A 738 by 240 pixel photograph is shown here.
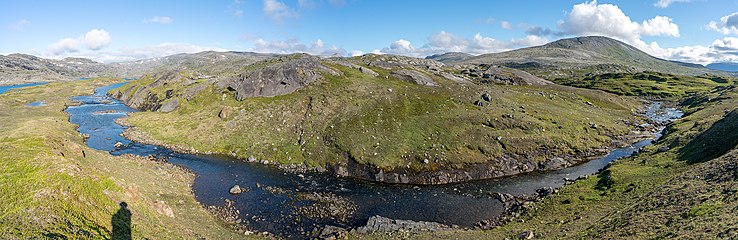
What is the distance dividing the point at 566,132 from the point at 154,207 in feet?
232

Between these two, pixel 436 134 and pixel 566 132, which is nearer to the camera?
pixel 436 134

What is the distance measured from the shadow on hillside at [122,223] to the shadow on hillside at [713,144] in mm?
57771

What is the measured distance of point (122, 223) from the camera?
27094mm

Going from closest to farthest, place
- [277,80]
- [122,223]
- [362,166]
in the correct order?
[122,223] → [362,166] → [277,80]

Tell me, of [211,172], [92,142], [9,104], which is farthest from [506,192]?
[9,104]

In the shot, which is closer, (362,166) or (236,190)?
(236,190)

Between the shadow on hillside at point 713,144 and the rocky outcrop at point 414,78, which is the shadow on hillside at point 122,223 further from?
the rocky outcrop at point 414,78

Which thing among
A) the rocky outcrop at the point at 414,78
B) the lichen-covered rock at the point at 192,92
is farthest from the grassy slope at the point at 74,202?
the rocky outcrop at the point at 414,78

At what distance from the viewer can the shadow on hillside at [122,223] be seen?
992 inches

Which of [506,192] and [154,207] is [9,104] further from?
[506,192]

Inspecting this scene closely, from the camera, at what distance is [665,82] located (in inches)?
7736

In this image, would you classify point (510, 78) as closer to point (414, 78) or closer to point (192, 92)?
point (414, 78)

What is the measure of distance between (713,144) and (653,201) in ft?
75.6

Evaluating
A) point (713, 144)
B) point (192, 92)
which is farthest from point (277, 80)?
point (713, 144)
